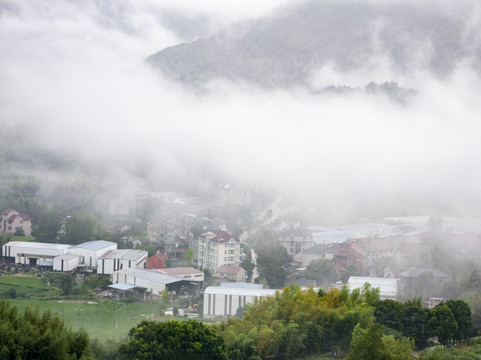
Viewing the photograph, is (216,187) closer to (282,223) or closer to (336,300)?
(282,223)

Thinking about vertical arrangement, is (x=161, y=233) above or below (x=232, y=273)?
above

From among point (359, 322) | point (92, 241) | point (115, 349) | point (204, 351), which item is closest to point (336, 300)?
point (359, 322)

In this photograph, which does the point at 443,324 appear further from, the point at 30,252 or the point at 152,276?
the point at 30,252

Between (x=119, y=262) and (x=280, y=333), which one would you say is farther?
(x=119, y=262)

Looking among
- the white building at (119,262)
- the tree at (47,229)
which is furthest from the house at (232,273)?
the tree at (47,229)

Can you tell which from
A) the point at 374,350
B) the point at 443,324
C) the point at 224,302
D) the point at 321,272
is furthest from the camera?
the point at 321,272

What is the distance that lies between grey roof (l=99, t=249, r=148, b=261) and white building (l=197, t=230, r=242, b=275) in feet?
3.06

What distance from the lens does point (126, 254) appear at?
35.2 feet

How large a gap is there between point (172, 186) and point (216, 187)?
1185 millimetres

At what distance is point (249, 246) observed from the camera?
11.9 m

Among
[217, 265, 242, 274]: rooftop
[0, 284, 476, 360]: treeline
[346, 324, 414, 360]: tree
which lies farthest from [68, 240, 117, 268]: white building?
[346, 324, 414, 360]: tree

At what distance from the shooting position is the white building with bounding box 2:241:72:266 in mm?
10977

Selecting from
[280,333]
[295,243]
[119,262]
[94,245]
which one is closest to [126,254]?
[119,262]

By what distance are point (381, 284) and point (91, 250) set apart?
182 inches
